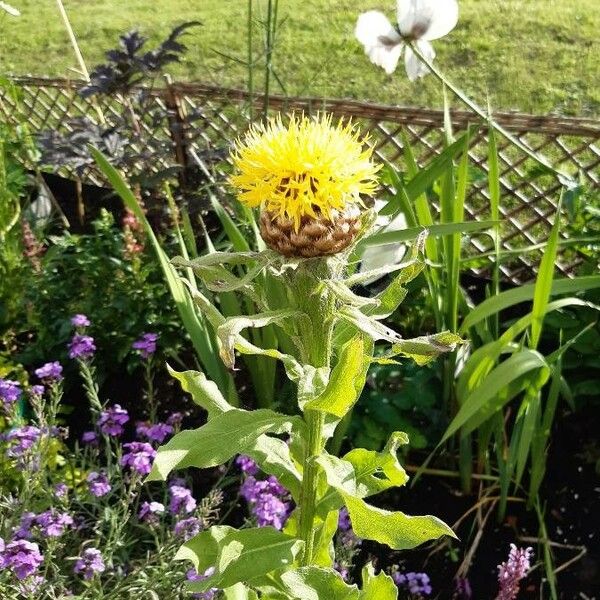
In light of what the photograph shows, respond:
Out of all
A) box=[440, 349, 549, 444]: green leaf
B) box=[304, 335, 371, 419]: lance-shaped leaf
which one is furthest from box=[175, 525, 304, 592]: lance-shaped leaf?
box=[440, 349, 549, 444]: green leaf

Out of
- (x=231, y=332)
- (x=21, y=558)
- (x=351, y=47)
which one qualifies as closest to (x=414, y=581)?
(x=21, y=558)

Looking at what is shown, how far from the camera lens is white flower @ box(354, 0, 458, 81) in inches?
80.4

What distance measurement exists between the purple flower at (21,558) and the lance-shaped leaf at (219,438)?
0.41 m

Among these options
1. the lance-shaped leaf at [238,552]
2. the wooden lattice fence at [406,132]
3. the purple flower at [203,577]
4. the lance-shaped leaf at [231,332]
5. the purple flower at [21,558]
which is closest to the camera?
the lance-shaped leaf at [231,332]

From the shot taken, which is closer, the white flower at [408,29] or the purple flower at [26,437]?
the purple flower at [26,437]

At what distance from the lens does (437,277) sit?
224cm

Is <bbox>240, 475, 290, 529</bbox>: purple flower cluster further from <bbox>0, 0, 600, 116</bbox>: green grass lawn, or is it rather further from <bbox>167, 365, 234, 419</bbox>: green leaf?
<bbox>0, 0, 600, 116</bbox>: green grass lawn

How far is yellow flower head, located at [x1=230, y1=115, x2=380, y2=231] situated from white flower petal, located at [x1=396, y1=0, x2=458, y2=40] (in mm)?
1071

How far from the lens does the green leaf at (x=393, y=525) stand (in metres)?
1.13

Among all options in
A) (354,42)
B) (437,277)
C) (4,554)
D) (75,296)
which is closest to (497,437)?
(437,277)

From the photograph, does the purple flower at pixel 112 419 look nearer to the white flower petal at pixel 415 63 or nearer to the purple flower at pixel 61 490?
the purple flower at pixel 61 490

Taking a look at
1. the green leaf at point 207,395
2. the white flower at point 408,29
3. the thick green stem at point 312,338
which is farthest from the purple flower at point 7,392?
the white flower at point 408,29

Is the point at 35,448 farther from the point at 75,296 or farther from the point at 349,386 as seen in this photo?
the point at 75,296

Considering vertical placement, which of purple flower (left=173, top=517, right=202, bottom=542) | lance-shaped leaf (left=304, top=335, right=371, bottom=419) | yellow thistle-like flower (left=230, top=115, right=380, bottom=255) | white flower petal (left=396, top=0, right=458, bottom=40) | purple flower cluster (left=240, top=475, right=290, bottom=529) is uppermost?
white flower petal (left=396, top=0, right=458, bottom=40)
